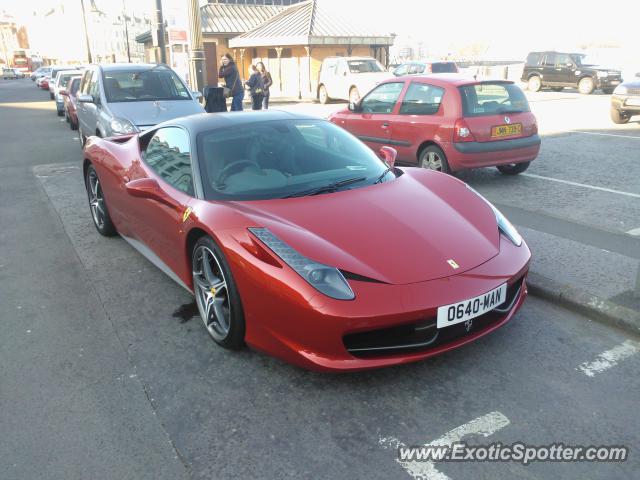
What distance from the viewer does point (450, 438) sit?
2.59m

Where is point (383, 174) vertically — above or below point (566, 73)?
below

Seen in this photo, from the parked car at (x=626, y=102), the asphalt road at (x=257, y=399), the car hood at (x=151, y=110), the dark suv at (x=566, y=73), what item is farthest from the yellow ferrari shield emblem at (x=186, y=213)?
the dark suv at (x=566, y=73)

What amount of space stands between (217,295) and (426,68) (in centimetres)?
2247

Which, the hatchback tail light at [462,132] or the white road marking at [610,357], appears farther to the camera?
the hatchback tail light at [462,132]

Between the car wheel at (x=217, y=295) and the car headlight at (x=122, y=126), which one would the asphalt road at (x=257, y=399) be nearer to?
the car wheel at (x=217, y=295)

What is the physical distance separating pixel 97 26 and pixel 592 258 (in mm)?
Result: 115866

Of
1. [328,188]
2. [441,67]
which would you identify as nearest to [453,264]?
[328,188]

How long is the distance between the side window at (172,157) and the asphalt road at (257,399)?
933 millimetres

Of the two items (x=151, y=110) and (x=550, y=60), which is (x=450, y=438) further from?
(x=550, y=60)

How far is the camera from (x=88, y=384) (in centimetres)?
312

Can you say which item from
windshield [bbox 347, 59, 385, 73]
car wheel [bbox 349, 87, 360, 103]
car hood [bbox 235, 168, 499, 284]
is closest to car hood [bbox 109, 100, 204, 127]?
car hood [bbox 235, 168, 499, 284]

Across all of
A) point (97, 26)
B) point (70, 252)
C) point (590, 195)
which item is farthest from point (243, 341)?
point (97, 26)

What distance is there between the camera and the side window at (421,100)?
300 inches

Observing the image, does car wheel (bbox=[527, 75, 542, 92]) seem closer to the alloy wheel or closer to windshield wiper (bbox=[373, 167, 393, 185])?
windshield wiper (bbox=[373, 167, 393, 185])
